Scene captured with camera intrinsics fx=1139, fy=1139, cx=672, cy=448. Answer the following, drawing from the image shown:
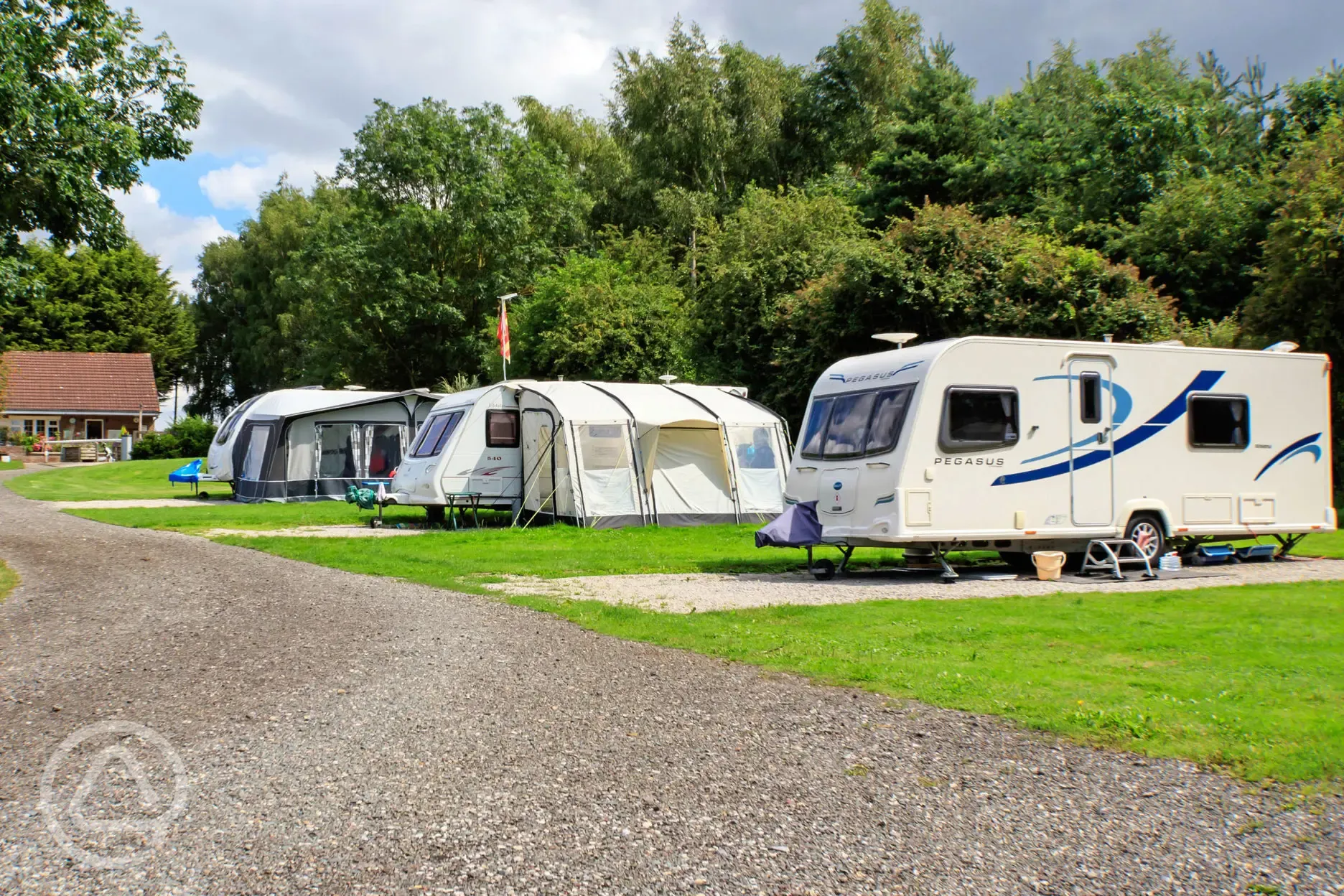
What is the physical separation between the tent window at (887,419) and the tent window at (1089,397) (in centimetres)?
207

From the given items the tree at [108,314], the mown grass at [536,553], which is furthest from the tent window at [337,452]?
the tree at [108,314]

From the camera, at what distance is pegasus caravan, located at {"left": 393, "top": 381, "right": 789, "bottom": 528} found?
18.8 meters

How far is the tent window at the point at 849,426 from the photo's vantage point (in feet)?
41.0

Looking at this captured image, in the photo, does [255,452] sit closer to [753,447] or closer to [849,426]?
[753,447]

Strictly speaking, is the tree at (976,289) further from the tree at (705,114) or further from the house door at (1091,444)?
the tree at (705,114)

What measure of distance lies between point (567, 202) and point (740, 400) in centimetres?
2800

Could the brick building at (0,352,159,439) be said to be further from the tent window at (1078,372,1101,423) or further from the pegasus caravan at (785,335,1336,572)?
the tent window at (1078,372,1101,423)

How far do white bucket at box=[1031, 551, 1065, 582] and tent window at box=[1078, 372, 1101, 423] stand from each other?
1553 millimetres

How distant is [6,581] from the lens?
11.1m

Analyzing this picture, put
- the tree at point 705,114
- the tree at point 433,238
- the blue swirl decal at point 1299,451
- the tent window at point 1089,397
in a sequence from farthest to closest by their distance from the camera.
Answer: the tree at point 433,238, the tree at point 705,114, the blue swirl decal at point 1299,451, the tent window at point 1089,397

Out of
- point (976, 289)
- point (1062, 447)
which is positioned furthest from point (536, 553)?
point (976, 289)

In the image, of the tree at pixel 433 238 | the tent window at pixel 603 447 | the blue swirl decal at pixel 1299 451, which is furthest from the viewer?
the tree at pixel 433 238

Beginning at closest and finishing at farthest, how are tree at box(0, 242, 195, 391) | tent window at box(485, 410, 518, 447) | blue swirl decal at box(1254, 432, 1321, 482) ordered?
blue swirl decal at box(1254, 432, 1321, 482) → tent window at box(485, 410, 518, 447) → tree at box(0, 242, 195, 391)

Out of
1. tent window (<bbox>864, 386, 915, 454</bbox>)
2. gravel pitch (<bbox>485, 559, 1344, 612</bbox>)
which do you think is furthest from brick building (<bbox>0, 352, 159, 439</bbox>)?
tent window (<bbox>864, 386, 915, 454</bbox>)
